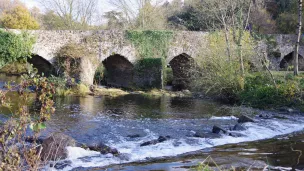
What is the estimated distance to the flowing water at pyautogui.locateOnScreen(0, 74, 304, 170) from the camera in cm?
784

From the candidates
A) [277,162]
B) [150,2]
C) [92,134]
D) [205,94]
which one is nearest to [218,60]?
[205,94]

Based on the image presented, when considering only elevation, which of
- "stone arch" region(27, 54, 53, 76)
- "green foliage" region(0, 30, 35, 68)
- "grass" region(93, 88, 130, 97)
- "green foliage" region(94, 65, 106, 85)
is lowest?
"grass" region(93, 88, 130, 97)

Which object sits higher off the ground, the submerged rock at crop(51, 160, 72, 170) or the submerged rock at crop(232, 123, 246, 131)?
the submerged rock at crop(232, 123, 246, 131)

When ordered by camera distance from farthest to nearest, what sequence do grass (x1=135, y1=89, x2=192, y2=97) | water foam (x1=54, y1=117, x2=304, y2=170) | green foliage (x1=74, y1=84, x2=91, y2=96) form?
grass (x1=135, y1=89, x2=192, y2=97)
green foliage (x1=74, y1=84, x2=91, y2=96)
water foam (x1=54, y1=117, x2=304, y2=170)

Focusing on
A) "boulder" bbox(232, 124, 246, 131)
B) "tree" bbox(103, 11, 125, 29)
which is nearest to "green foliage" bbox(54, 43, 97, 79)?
"boulder" bbox(232, 124, 246, 131)

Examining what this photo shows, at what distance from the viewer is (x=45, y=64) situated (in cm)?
2172

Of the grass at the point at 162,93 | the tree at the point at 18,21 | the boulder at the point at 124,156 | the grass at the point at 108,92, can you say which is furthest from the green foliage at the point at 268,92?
the tree at the point at 18,21

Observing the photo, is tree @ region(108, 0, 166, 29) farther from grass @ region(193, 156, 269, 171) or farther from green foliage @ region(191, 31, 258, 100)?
grass @ region(193, 156, 269, 171)

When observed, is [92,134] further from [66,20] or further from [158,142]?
[66,20]

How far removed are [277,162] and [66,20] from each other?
26625 millimetres

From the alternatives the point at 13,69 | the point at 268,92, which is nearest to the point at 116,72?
the point at 13,69

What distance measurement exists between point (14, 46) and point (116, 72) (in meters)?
8.10

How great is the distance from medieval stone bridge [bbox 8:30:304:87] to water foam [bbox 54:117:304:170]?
8.24 metres

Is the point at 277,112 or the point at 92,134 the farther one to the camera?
the point at 277,112
